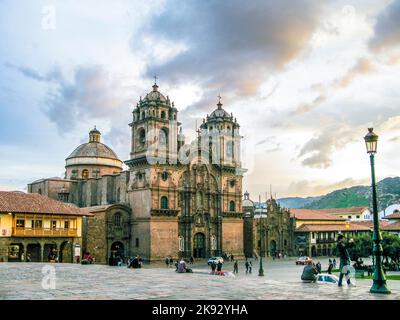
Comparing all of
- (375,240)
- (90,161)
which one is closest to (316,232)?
(90,161)

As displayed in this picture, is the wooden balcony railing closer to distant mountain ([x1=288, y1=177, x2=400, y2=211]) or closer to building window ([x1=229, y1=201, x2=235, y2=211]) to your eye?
building window ([x1=229, y1=201, x2=235, y2=211])

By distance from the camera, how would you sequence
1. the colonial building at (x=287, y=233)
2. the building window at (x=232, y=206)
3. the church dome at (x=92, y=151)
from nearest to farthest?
1. the building window at (x=232, y=206)
2. the church dome at (x=92, y=151)
3. the colonial building at (x=287, y=233)

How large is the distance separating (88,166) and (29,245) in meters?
26.5

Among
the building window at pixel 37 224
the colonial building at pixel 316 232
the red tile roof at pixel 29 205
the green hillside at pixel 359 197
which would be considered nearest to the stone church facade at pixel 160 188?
the red tile roof at pixel 29 205

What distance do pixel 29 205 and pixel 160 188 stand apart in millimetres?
18117

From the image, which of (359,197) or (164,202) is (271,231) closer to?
(164,202)

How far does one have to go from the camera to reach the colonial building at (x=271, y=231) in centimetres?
7288

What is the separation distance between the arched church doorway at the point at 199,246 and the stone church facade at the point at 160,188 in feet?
0.45

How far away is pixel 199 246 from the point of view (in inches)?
2532

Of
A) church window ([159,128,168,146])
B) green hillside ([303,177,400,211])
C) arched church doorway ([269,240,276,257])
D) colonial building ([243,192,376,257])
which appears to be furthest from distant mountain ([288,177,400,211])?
church window ([159,128,168,146])

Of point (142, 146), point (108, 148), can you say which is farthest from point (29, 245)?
point (108, 148)

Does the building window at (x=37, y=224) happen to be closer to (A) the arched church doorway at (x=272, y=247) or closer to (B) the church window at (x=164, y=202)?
(B) the church window at (x=164, y=202)

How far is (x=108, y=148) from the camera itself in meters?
75.3

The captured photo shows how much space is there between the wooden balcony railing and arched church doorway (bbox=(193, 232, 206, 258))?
797 inches
